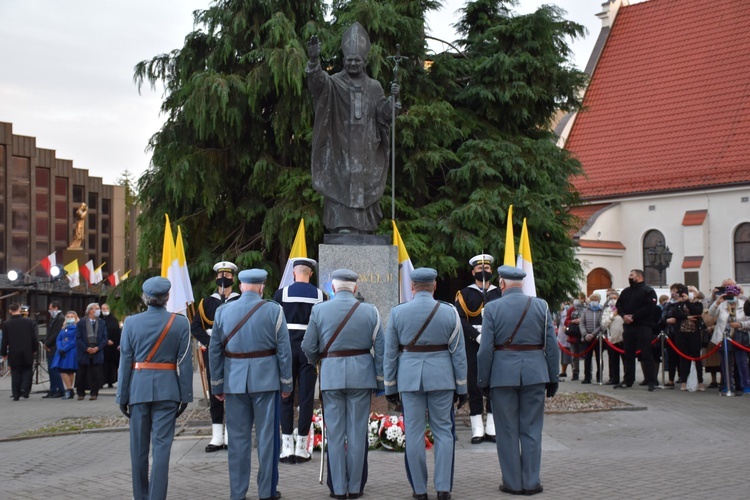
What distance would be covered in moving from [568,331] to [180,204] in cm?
880

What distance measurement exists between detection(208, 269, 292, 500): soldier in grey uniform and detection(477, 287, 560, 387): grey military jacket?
1771mm

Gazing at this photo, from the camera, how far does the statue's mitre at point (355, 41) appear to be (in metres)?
11.6

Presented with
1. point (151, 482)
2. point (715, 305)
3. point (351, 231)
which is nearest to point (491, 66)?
point (715, 305)

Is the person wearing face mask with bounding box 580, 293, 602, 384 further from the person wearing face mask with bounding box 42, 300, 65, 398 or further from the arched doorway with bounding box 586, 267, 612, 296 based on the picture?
the arched doorway with bounding box 586, 267, 612, 296

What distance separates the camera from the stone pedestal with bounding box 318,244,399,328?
11.5 metres

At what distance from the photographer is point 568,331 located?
19.9 meters

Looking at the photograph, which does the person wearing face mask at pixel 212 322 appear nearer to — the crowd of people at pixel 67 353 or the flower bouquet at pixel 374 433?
the flower bouquet at pixel 374 433

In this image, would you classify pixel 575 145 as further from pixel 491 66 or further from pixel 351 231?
pixel 351 231

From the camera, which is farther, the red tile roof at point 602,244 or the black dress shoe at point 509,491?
the red tile roof at point 602,244

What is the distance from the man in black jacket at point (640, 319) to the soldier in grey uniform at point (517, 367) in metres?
9.03

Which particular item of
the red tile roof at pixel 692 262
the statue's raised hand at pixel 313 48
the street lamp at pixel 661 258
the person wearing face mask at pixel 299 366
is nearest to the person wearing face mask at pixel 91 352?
the person wearing face mask at pixel 299 366

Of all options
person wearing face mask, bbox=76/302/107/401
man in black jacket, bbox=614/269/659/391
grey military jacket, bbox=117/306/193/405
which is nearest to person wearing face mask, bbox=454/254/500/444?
grey military jacket, bbox=117/306/193/405

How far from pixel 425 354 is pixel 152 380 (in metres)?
2.25

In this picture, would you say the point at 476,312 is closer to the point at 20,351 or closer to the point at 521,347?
the point at 521,347
